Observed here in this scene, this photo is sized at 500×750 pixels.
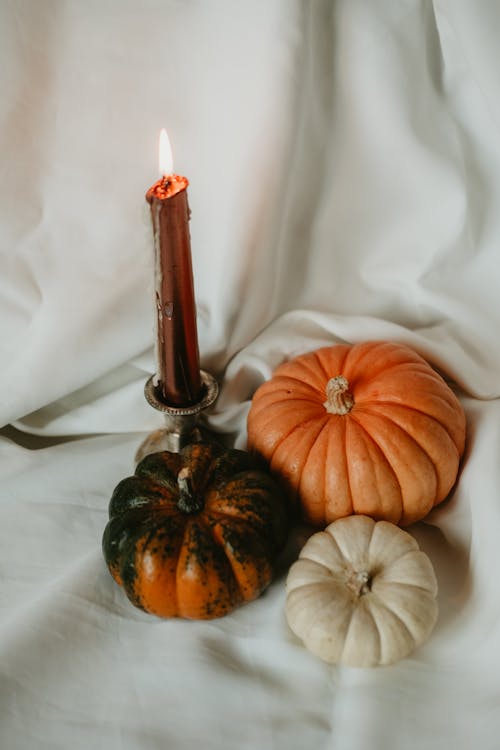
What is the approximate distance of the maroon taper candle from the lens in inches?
31.8

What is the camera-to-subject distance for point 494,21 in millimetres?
860

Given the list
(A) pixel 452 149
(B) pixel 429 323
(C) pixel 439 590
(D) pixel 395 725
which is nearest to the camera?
(D) pixel 395 725

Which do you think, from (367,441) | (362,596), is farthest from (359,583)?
(367,441)

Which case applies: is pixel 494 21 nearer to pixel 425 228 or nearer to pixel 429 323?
pixel 425 228

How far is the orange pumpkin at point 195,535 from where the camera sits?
802mm

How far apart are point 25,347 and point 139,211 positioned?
257 millimetres

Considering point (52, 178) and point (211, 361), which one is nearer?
point (52, 178)

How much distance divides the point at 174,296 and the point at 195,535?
28 centimetres

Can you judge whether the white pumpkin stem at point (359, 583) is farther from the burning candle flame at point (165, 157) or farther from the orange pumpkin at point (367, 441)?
the burning candle flame at point (165, 157)

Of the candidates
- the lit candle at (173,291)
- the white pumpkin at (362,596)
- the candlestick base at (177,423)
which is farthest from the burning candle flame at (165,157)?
the white pumpkin at (362,596)

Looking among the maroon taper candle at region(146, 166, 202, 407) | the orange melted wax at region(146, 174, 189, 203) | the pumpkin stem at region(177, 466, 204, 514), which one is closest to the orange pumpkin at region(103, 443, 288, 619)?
the pumpkin stem at region(177, 466, 204, 514)

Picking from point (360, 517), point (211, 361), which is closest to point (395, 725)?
point (360, 517)

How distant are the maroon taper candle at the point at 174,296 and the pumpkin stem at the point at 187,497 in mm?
138

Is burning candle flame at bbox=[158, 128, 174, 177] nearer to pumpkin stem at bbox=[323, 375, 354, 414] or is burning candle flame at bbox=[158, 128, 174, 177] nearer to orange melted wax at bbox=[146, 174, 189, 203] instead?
orange melted wax at bbox=[146, 174, 189, 203]
